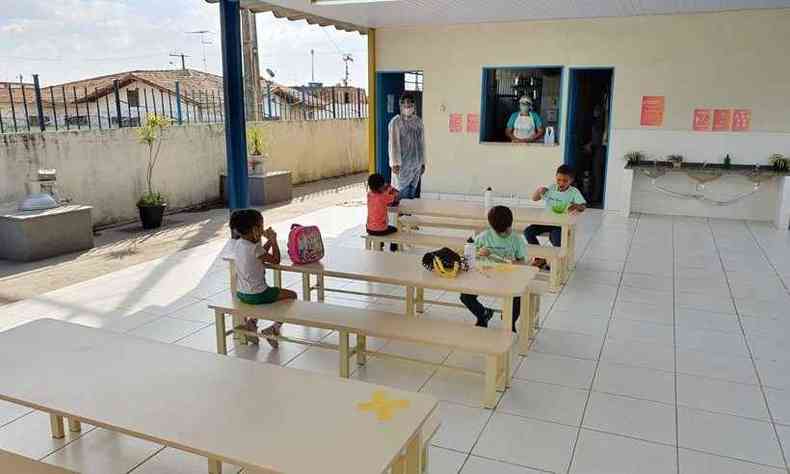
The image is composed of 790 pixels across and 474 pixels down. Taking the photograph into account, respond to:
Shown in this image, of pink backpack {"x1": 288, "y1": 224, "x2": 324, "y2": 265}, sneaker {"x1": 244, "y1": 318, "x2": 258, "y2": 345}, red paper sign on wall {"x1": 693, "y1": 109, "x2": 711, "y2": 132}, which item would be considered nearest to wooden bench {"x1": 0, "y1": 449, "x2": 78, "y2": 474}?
sneaker {"x1": 244, "y1": 318, "x2": 258, "y2": 345}

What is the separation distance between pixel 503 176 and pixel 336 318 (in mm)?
6852

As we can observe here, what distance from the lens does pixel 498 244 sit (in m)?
4.23

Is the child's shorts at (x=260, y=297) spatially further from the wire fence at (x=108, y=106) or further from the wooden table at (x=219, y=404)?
the wire fence at (x=108, y=106)

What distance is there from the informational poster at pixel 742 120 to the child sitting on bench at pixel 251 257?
7.38m

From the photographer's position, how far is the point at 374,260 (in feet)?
14.4

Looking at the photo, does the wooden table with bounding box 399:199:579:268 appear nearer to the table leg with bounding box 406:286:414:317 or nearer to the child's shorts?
the table leg with bounding box 406:286:414:317

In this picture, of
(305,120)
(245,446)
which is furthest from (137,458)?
(305,120)

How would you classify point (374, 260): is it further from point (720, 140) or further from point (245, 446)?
point (720, 140)

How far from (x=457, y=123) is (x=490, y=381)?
7.32 m

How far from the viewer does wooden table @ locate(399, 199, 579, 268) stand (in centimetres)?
574

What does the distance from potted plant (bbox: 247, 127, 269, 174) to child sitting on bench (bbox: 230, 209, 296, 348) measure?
6.59 meters

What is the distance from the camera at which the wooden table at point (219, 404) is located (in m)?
1.98

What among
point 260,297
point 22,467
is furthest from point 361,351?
point 22,467

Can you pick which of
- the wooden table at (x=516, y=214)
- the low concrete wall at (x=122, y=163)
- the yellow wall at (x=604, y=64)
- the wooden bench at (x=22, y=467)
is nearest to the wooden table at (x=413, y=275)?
the wooden table at (x=516, y=214)
